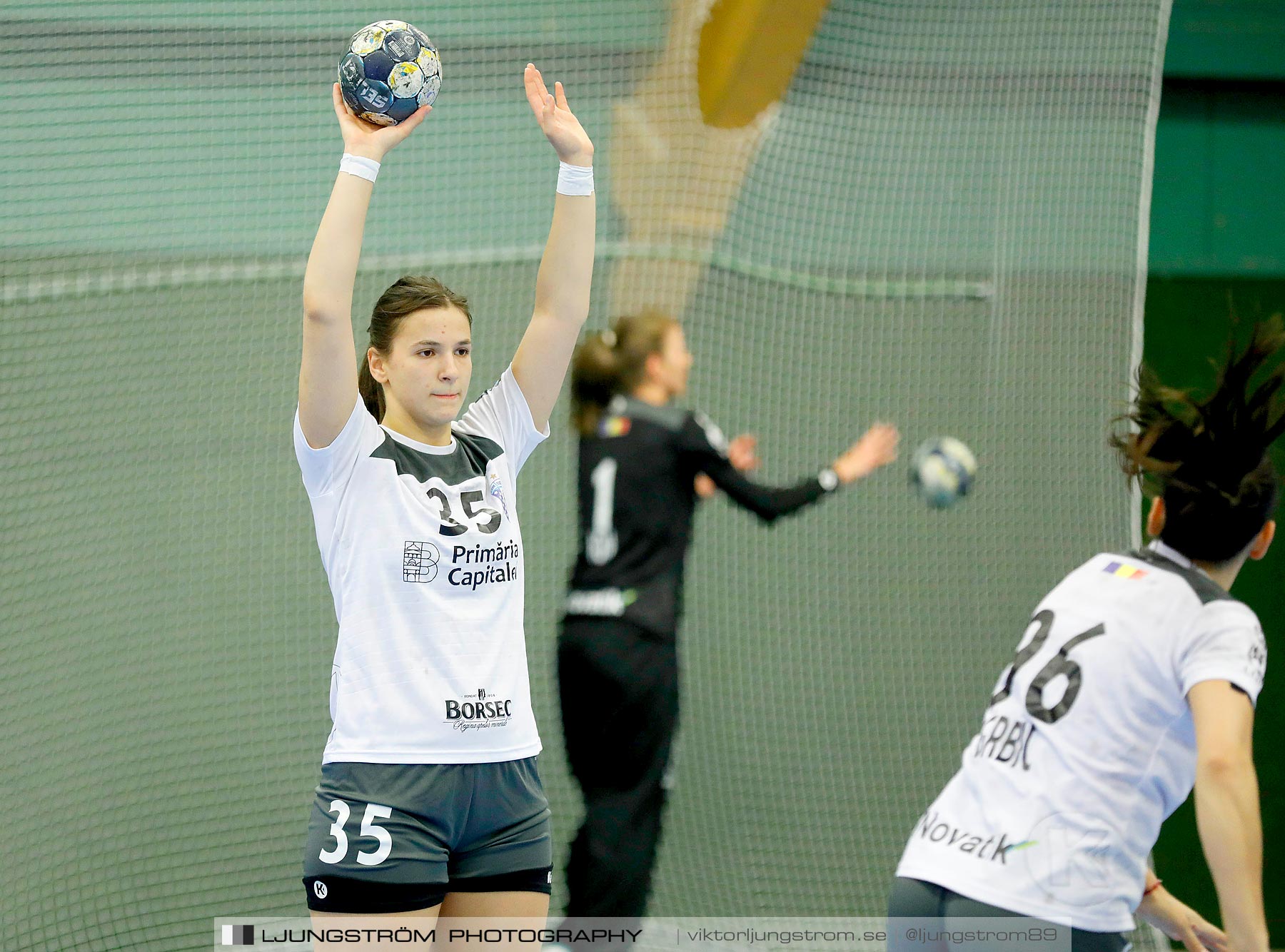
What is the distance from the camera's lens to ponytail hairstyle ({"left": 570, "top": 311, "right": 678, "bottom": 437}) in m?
4.22

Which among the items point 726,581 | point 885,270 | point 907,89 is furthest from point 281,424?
point 907,89

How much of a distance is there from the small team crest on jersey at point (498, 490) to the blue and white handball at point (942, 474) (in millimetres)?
2537

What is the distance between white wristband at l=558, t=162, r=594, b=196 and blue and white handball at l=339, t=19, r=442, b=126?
29 centimetres

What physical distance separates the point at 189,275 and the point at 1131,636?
12.8 ft

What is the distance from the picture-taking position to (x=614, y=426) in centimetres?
418

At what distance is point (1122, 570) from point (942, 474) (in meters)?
2.51

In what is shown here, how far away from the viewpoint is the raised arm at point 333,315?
2186mm

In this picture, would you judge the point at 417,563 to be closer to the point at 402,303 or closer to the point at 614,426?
the point at 402,303

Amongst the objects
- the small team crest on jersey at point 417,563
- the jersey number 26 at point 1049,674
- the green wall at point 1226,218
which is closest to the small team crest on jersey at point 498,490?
the small team crest on jersey at point 417,563

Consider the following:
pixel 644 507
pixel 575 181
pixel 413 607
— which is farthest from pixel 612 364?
pixel 413 607

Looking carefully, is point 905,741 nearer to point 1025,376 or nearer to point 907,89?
point 1025,376

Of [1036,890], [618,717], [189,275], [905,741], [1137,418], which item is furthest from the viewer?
[905,741]

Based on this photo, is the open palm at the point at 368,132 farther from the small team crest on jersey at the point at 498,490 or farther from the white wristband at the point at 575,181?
the small team crest on jersey at the point at 498,490

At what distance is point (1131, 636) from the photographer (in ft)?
6.86
